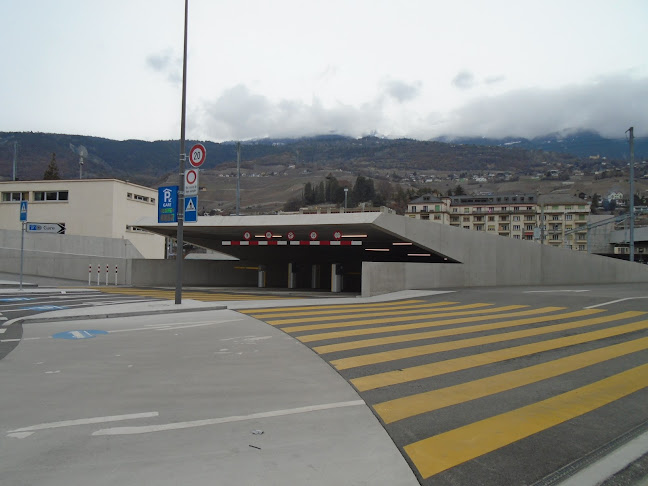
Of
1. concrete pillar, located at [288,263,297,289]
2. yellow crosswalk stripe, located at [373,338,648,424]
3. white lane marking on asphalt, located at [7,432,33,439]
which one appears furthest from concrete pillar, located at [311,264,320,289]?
white lane marking on asphalt, located at [7,432,33,439]

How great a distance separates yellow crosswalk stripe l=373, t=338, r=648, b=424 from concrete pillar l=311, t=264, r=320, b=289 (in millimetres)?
25304

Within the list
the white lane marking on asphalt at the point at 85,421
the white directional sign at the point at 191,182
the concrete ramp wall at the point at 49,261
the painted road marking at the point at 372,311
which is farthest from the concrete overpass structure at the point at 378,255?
the white lane marking on asphalt at the point at 85,421

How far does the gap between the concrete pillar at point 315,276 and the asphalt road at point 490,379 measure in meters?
19.3

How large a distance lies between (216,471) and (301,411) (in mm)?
1664

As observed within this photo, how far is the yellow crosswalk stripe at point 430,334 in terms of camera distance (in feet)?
30.1

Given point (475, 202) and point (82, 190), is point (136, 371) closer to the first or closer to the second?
point (82, 190)

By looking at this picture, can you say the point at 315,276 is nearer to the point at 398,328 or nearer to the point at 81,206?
the point at 81,206

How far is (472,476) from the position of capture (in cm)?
406

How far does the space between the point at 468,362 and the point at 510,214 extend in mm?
116447

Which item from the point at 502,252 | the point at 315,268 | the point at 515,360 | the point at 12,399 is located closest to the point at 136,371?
the point at 12,399

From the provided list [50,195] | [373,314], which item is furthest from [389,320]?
[50,195]

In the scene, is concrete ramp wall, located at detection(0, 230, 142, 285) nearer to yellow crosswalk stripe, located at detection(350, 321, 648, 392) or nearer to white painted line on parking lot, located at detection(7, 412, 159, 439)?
yellow crosswalk stripe, located at detection(350, 321, 648, 392)

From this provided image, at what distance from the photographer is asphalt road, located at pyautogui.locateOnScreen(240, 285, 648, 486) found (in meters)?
4.53

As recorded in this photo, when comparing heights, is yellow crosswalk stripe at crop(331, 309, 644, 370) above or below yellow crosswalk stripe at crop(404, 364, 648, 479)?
above
